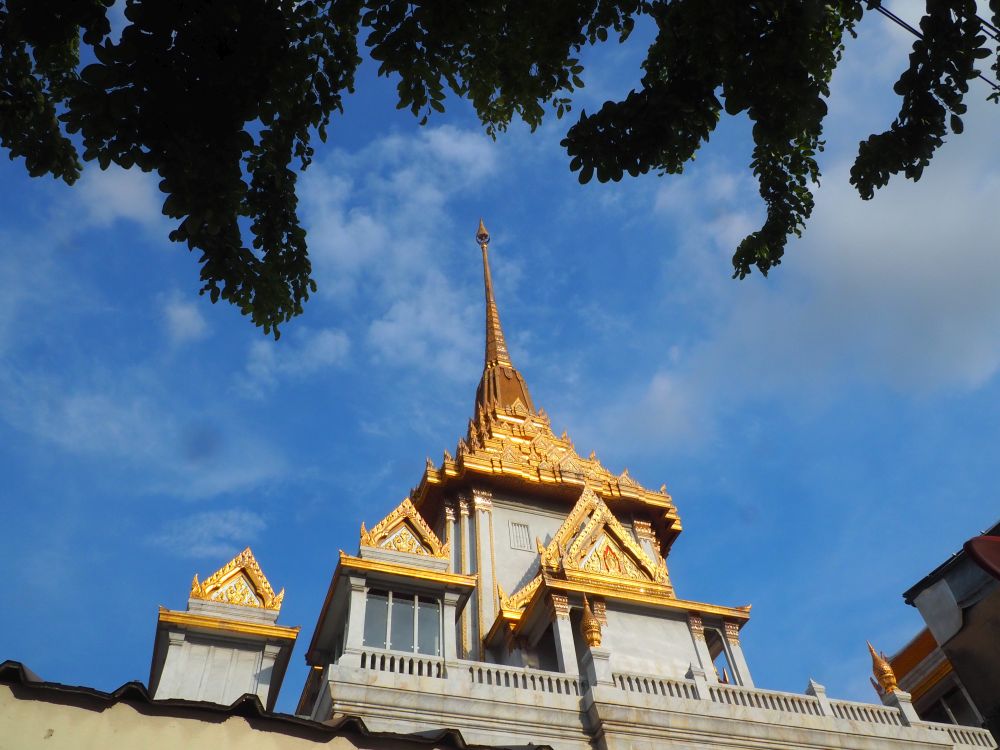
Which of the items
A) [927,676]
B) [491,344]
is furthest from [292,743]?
[491,344]

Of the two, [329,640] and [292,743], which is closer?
[292,743]

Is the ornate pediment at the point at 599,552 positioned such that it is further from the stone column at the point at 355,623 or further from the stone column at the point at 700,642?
the stone column at the point at 355,623

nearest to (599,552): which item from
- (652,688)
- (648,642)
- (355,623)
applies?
(648,642)

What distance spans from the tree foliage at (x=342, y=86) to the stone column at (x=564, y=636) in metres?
12.6

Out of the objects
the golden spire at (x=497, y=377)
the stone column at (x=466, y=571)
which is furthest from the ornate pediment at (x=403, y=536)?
the golden spire at (x=497, y=377)

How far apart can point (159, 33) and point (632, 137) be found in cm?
340

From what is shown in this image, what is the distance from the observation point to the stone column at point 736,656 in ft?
66.5

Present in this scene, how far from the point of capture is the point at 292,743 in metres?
8.26

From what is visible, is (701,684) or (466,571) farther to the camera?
(466,571)

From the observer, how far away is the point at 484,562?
25594mm

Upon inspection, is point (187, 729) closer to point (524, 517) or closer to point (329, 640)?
point (329, 640)

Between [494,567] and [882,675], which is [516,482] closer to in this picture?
[494,567]

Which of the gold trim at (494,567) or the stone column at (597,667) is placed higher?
the gold trim at (494,567)

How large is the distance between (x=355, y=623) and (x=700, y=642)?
28.8 feet
